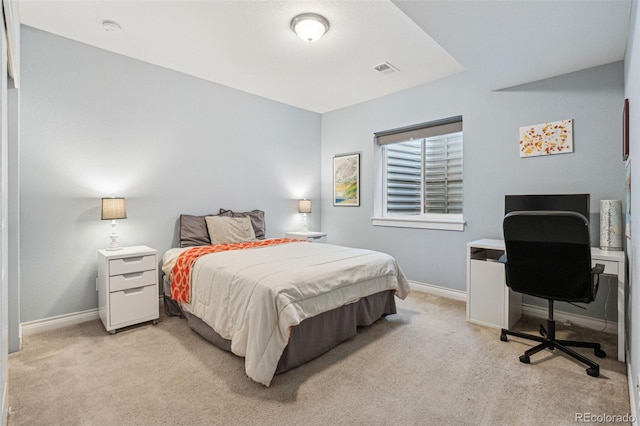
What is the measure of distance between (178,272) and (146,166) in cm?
126

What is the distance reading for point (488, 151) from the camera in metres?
3.46

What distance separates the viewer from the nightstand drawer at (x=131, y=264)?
278cm

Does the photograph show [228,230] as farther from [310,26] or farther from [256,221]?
[310,26]

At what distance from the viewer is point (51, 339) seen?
106 inches

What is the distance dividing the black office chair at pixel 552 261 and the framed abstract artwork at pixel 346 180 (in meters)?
2.58

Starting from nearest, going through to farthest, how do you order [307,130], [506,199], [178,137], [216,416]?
1. [216,416]
2. [506,199]
3. [178,137]
4. [307,130]

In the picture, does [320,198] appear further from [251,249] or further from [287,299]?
[287,299]

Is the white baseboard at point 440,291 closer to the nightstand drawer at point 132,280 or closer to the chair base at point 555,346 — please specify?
the chair base at point 555,346

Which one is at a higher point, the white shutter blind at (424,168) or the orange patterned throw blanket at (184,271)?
the white shutter blind at (424,168)

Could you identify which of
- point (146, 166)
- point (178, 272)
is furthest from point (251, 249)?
point (146, 166)

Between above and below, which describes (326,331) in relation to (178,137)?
below

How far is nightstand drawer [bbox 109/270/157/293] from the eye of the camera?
9.12ft

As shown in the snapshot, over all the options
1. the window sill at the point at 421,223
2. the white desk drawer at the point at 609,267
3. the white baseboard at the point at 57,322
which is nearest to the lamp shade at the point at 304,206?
the window sill at the point at 421,223

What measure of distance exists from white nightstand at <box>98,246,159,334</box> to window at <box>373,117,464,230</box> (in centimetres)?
282
